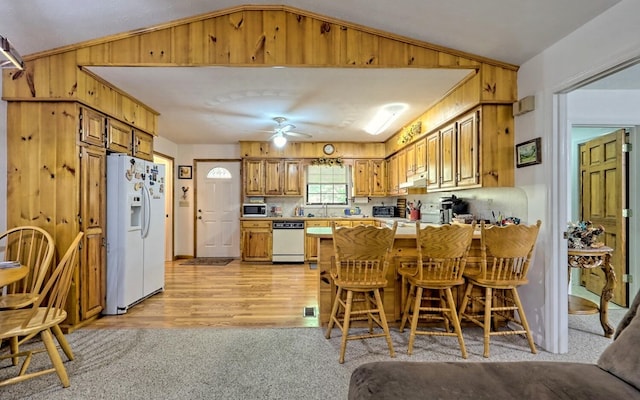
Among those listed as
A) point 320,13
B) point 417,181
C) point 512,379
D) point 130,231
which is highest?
point 320,13

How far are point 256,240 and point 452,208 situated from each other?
3.47 meters

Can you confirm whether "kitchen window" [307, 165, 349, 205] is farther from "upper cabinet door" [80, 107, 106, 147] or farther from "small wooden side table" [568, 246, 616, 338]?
"small wooden side table" [568, 246, 616, 338]

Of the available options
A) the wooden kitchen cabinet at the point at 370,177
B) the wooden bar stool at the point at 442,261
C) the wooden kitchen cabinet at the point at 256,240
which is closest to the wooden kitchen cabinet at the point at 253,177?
the wooden kitchen cabinet at the point at 256,240

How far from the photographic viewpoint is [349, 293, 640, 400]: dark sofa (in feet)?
3.28

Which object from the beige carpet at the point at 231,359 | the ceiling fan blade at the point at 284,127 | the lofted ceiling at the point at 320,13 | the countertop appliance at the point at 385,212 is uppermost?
the lofted ceiling at the point at 320,13

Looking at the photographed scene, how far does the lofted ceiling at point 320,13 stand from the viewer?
7.16 ft

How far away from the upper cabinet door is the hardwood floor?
5.57 feet

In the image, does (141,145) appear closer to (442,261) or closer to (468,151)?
(442,261)

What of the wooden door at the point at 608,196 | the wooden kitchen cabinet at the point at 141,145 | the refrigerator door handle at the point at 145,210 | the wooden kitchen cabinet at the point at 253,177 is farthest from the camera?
the wooden kitchen cabinet at the point at 253,177

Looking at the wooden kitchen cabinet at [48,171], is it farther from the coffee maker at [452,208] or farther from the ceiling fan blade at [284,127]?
the coffee maker at [452,208]

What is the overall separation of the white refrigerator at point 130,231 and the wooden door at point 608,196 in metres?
5.09

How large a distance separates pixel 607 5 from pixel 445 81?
1.25 meters

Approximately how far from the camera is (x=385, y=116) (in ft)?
13.5

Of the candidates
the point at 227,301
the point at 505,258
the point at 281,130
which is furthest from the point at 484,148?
the point at 227,301
